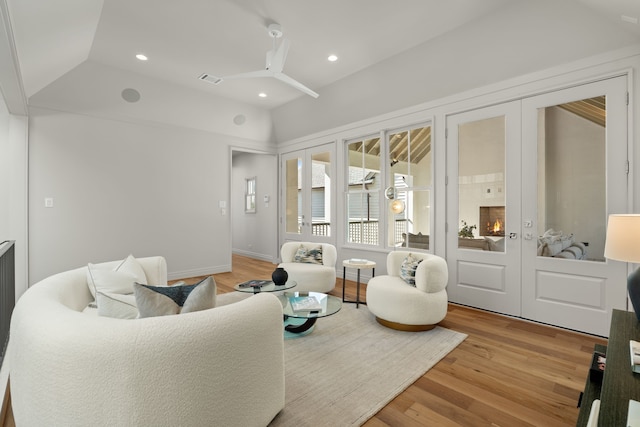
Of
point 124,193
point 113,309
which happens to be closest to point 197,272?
point 124,193

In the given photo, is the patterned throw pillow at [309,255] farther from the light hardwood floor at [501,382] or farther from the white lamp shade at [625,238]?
the white lamp shade at [625,238]

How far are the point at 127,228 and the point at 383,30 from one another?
460 centimetres

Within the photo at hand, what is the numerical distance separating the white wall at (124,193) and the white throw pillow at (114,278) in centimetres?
251

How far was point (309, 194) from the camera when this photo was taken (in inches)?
241

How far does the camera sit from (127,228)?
4789mm

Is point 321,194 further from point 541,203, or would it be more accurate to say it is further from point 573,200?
point 573,200

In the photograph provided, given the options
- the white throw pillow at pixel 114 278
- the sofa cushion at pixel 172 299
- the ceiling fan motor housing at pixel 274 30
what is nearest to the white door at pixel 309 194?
the ceiling fan motor housing at pixel 274 30

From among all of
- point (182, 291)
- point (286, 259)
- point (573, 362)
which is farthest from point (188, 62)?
point (573, 362)

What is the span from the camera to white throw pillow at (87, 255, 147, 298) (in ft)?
7.39

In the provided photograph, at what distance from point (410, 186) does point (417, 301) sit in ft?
6.61

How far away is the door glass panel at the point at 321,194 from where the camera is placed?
225 inches

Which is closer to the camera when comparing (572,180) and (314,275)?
(572,180)

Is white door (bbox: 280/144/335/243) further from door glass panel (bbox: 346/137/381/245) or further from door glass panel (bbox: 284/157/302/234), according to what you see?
door glass panel (bbox: 346/137/381/245)

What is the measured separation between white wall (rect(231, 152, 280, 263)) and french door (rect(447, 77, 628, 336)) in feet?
13.1
